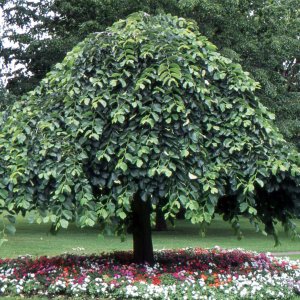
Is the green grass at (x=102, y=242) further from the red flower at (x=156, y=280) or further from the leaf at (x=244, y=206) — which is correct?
the leaf at (x=244, y=206)

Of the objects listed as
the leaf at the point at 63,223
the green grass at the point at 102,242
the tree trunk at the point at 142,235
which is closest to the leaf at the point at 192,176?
the leaf at the point at 63,223

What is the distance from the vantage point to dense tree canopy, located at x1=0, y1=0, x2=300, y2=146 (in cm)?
1733

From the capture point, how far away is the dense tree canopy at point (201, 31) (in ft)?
56.9

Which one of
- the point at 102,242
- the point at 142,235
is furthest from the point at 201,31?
the point at 142,235

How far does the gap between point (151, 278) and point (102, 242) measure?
938 cm

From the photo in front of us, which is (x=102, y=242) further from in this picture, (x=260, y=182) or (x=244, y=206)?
(x=260, y=182)

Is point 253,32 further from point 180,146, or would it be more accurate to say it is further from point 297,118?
point 180,146

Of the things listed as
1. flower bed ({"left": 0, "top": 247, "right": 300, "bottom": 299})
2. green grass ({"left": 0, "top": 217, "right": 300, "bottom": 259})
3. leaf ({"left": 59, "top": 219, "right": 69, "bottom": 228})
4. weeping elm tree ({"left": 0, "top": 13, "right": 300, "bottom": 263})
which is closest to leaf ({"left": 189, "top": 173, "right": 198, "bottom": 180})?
weeping elm tree ({"left": 0, "top": 13, "right": 300, "bottom": 263})

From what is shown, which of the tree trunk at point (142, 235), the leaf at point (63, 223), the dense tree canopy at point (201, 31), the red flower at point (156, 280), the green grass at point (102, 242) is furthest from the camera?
the dense tree canopy at point (201, 31)

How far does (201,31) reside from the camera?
17.8m

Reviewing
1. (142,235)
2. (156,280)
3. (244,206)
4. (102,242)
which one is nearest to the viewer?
(244,206)

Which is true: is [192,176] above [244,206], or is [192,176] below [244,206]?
above

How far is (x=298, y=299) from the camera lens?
7746 millimetres

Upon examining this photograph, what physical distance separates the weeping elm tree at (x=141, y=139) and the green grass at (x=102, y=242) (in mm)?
6159
